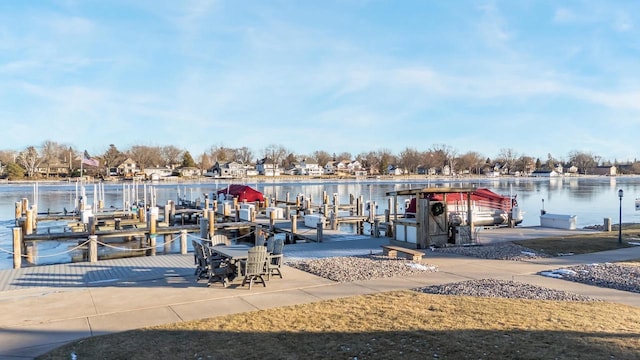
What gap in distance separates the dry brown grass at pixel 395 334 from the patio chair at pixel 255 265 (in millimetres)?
2186

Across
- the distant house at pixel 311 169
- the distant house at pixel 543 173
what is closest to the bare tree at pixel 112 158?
the distant house at pixel 311 169

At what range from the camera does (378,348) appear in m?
6.38

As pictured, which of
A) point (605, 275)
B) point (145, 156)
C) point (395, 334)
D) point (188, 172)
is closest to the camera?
point (395, 334)

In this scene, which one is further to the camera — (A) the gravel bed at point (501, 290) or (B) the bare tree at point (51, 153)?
(B) the bare tree at point (51, 153)

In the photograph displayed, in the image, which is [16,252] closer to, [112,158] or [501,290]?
[501,290]

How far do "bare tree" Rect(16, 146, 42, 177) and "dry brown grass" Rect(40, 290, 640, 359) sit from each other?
124 metres

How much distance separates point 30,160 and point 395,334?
5119 inches

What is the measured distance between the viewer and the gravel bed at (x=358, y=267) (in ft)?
37.7

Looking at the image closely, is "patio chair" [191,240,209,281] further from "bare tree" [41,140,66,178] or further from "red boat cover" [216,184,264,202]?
"bare tree" [41,140,66,178]

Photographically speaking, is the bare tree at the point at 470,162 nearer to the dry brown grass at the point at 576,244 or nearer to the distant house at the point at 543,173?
the distant house at the point at 543,173

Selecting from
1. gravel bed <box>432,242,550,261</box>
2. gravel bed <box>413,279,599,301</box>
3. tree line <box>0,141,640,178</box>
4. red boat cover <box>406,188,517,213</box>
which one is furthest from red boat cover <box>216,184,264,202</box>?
tree line <box>0,141,640,178</box>

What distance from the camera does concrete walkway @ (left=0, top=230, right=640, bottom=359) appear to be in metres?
7.56

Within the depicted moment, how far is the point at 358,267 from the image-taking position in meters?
12.5

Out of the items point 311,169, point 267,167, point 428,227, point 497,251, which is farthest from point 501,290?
point 267,167
